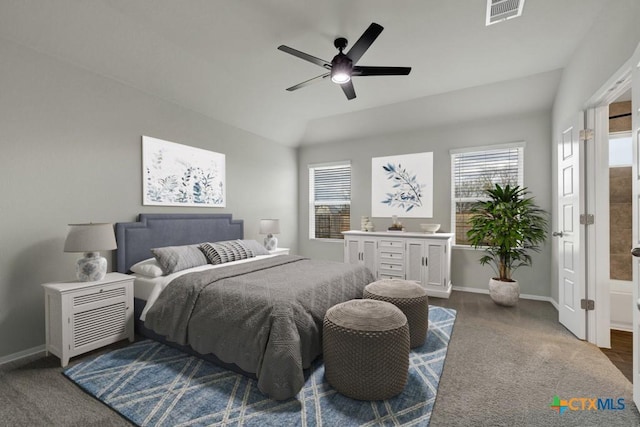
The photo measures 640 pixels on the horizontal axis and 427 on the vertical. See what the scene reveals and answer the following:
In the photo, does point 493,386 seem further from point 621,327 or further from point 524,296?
point 524,296

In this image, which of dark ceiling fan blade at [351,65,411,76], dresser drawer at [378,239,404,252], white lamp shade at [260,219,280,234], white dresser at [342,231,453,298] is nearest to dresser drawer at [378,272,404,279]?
white dresser at [342,231,453,298]

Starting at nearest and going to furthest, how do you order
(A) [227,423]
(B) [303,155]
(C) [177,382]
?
(A) [227,423] < (C) [177,382] < (B) [303,155]

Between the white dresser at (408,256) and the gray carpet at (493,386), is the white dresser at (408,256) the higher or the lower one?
the higher one

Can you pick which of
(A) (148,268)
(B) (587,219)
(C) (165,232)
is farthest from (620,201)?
(C) (165,232)

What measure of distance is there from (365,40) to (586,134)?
2314mm

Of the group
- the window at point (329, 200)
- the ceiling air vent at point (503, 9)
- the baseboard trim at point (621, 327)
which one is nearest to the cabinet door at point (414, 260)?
the window at point (329, 200)

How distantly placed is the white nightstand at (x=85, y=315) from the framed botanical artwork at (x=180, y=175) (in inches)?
47.3

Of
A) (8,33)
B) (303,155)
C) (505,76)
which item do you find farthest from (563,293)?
(8,33)

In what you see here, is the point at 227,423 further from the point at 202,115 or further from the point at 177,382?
the point at 202,115

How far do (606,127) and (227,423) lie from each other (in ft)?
12.8

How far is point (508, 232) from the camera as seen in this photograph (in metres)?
3.66

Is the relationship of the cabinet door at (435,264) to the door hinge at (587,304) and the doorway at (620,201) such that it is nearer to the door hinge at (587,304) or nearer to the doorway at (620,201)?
the door hinge at (587,304)

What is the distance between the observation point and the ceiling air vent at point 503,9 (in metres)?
2.29

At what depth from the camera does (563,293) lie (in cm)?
312
